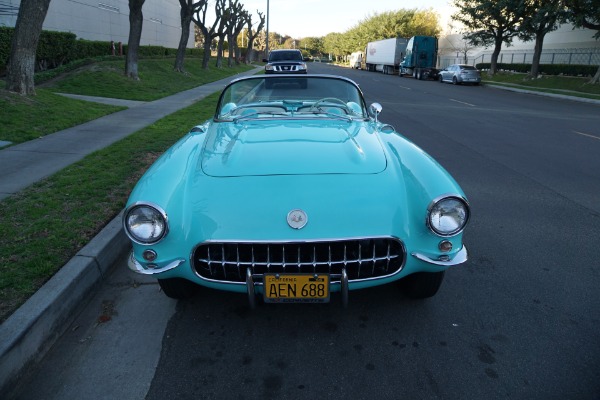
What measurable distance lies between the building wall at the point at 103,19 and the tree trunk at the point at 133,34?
596 centimetres

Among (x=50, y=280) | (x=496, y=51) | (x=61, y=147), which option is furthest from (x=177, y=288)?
(x=496, y=51)

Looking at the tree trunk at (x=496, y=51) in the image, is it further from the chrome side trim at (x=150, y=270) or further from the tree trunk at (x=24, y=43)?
the chrome side trim at (x=150, y=270)

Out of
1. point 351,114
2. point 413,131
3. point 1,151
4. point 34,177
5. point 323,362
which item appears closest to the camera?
point 323,362

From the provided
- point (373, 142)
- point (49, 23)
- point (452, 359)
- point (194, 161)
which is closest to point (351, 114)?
point (373, 142)

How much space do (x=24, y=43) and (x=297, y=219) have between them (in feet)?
30.6

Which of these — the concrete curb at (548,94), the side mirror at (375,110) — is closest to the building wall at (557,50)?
the concrete curb at (548,94)

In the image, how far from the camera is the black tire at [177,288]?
287 centimetres

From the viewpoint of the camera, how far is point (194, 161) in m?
3.02

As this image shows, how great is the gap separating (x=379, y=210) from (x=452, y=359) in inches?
35.7

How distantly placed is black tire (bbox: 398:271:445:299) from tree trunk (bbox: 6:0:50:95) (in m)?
9.42

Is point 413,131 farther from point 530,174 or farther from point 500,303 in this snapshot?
point 500,303

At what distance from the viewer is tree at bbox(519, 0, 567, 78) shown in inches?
976

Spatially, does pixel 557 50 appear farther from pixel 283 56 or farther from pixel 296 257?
pixel 296 257

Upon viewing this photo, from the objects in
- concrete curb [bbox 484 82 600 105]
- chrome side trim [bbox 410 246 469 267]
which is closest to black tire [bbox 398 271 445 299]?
chrome side trim [bbox 410 246 469 267]
